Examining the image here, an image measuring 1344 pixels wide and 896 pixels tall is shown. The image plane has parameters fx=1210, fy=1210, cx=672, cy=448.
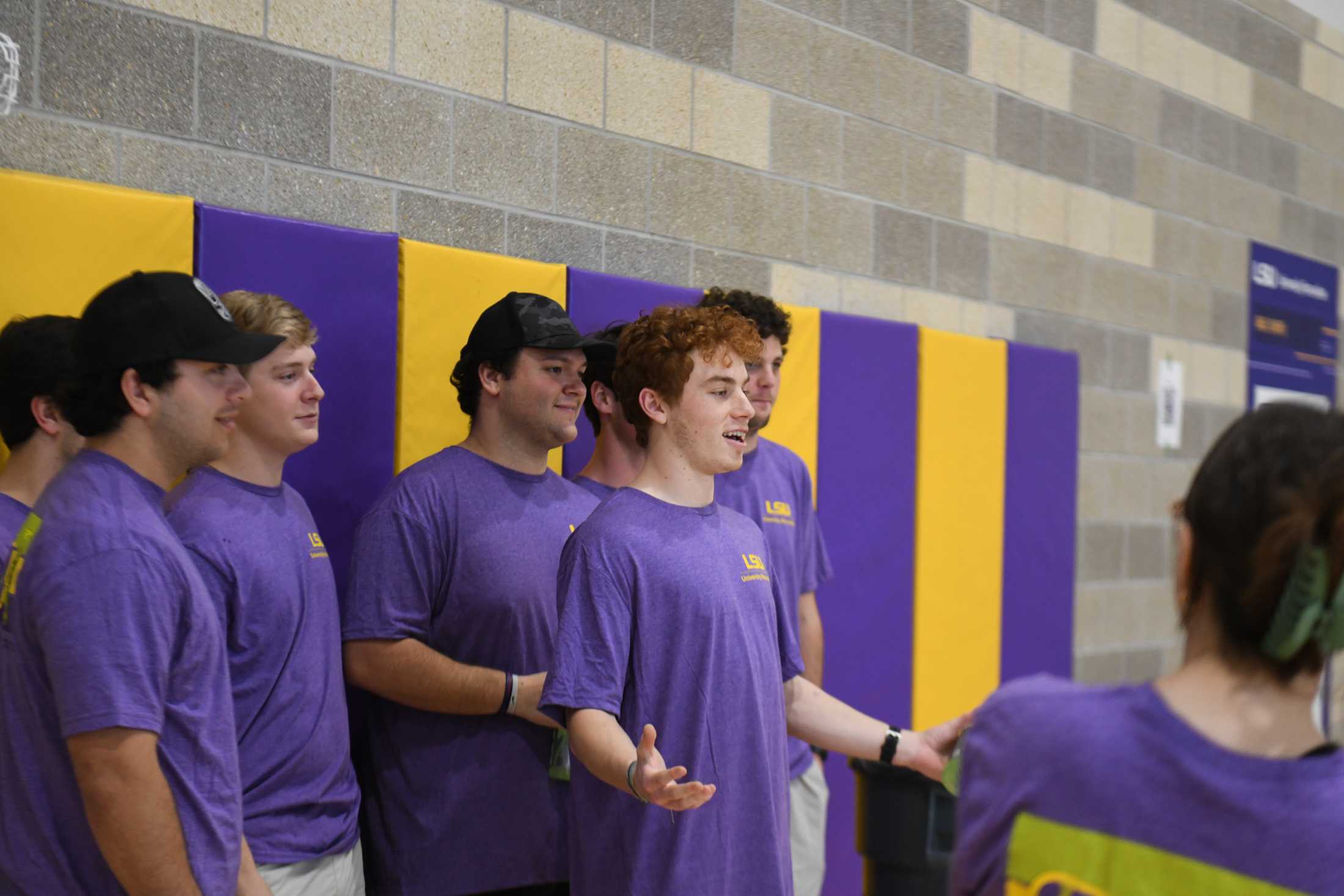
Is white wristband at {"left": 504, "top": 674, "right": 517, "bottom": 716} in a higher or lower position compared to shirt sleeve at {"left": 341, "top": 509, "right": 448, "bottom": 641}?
lower

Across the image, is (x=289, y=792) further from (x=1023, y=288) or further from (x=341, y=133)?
(x=1023, y=288)

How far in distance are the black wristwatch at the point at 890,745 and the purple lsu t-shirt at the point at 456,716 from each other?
0.72m

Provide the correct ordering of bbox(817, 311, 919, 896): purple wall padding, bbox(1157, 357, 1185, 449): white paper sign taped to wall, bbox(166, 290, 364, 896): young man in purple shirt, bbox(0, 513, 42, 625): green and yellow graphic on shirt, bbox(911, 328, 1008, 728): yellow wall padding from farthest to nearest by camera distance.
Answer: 1. bbox(1157, 357, 1185, 449): white paper sign taped to wall
2. bbox(911, 328, 1008, 728): yellow wall padding
3. bbox(817, 311, 919, 896): purple wall padding
4. bbox(166, 290, 364, 896): young man in purple shirt
5. bbox(0, 513, 42, 625): green and yellow graphic on shirt

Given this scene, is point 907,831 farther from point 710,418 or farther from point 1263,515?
point 1263,515

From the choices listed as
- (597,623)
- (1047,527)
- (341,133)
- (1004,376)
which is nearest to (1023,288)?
(1004,376)

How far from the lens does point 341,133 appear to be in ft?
9.41

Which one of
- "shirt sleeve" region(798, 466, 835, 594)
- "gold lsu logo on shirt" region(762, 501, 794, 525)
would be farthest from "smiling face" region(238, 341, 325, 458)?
"shirt sleeve" region(798, 466, 835, 594)

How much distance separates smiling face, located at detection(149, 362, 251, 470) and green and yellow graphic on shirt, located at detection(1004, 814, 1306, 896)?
1.25 metres

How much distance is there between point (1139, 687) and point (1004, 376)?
372 centimetres

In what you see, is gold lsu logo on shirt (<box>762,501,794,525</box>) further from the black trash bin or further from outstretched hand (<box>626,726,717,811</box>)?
outstretched hand (<box>626,726,717,811</box>)

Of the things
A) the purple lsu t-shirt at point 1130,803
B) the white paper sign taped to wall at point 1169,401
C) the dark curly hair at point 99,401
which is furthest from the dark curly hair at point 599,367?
the white paper sign taped to wall at point 1169,401

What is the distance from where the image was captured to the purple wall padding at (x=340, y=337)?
259 cm

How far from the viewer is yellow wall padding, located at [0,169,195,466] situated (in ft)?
7.34

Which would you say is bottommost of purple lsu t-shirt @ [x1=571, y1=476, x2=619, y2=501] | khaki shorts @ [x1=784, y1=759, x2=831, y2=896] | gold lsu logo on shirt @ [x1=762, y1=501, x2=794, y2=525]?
khaki shorts @ [x1=784, y1=759, x2=831, y2=896]
